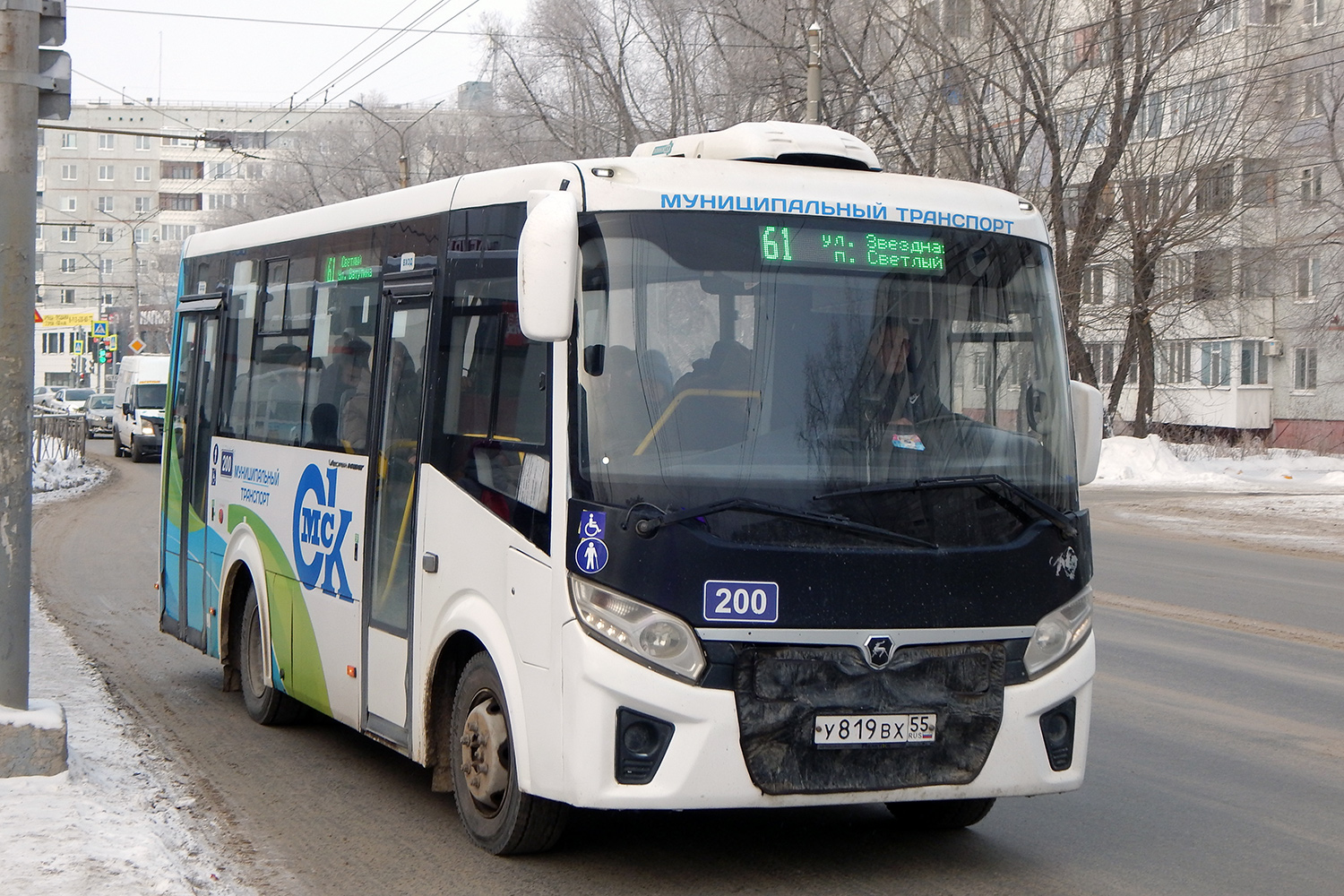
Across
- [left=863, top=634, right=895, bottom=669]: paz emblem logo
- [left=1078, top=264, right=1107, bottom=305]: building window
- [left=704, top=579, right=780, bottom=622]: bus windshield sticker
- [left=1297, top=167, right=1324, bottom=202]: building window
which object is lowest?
[left=863, top=634, right=895, bottom=669]: paz emblem logo

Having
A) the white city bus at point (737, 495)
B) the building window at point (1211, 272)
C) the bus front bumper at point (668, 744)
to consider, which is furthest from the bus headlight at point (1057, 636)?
the building window at point (1211, 272)

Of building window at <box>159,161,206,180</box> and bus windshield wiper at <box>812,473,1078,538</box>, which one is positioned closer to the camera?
bus windshield wiper at <box>812,473,1078,538</box>

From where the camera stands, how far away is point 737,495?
5.13m

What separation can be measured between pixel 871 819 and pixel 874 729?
1.32 m

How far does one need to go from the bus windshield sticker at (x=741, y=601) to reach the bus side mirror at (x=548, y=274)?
3.17 ft

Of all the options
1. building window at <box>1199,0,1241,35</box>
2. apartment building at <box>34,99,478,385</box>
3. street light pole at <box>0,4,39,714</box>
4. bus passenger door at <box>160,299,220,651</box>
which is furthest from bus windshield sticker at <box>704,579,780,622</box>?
apartment building at <box>34,99,478,385</box>

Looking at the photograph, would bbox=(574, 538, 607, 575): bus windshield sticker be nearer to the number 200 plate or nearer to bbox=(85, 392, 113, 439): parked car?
the number 200 plate

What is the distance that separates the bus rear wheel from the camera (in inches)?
321

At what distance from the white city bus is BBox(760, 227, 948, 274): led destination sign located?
0.01m

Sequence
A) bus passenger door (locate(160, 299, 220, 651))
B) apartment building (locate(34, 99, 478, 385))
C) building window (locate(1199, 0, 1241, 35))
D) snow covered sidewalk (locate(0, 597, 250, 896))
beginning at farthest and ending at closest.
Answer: apartment building (locate(34, 99, 478, 385)) → building window (locate(1199, 0, 1241, 35)) → bus passenger door (locate(160, 299, 220, 651)) → snow covered sidewalk (locate(0, 597, 250, 896))

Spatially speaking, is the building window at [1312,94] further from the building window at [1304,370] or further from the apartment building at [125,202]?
the apartment building at [125,202]

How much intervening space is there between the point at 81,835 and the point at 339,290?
297 centimetres

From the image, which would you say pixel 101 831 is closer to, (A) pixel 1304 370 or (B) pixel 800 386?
(B) pixel 800 386

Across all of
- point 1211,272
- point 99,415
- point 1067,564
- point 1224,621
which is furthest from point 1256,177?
point 99,415
